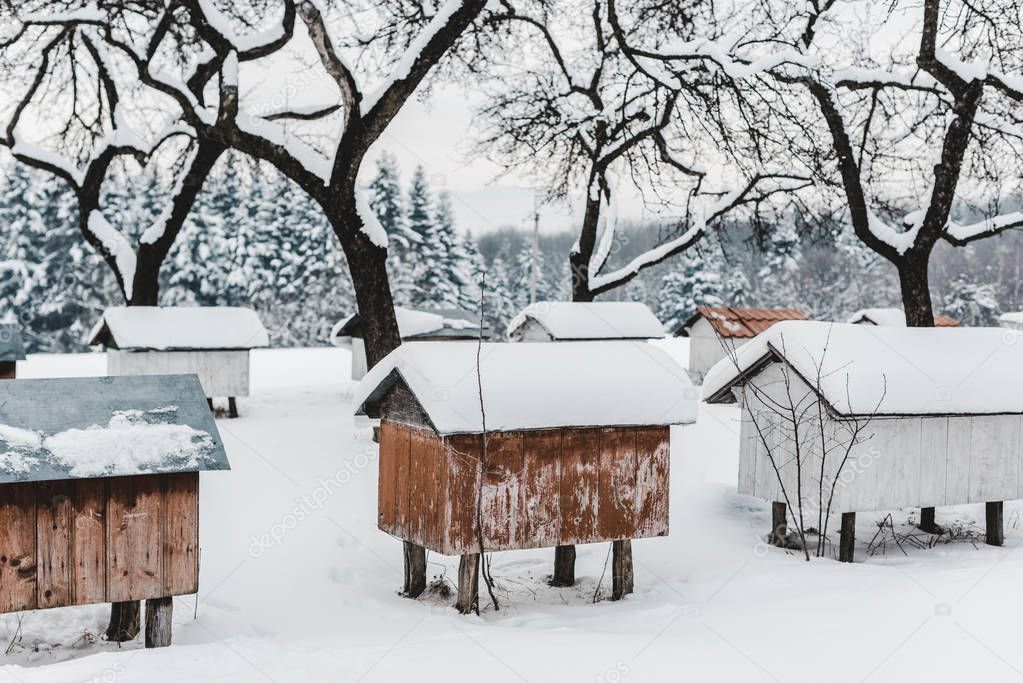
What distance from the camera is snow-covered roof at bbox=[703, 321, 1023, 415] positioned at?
34.0ft

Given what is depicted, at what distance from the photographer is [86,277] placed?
46344 mm

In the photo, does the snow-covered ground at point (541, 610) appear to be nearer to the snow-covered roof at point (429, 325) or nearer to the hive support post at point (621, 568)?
the hive support post at point (621, 568)

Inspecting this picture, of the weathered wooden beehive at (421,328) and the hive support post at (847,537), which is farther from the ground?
the weathered wooden beehive at (421,328)

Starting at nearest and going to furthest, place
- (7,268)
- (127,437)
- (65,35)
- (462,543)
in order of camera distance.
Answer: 1. (127,437)
2. (462,543)
3. (65,35)
4. (7,268)

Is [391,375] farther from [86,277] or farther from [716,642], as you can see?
[86,277]

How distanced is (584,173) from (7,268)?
31642mm

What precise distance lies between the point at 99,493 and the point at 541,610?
4073 millimetres

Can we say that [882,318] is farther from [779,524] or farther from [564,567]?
[564,567]

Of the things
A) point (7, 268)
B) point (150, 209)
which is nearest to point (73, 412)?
point (7, 268)

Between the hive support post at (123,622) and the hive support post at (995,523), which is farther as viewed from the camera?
the hive support post at (995,523)

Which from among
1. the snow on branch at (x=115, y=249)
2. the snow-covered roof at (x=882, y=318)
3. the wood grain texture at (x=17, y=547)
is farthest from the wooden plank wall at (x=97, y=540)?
the snow-covered roof at (x=882, y=318)

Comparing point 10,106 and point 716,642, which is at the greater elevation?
point 10,106

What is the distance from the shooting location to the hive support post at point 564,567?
10359 millimetres

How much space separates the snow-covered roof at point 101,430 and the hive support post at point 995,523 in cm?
897
